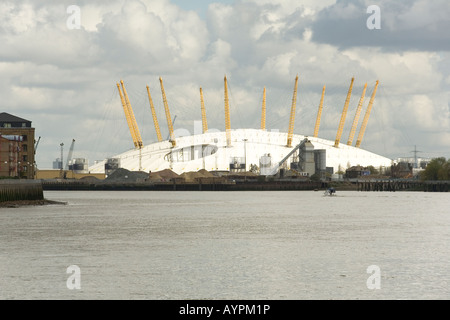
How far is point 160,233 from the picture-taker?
202 ft

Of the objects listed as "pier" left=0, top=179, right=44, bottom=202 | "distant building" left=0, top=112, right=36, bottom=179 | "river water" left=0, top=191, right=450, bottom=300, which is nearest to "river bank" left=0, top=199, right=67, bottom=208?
"pier" left=0, top=179, right=44, bottom=202

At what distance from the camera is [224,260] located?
144 feet

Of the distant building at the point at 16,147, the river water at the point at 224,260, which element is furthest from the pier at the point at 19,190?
the distant building at the point at 16,147

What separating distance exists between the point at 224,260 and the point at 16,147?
385 ft

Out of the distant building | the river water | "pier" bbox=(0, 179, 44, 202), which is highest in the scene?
the distant building

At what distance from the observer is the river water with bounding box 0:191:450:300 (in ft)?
111

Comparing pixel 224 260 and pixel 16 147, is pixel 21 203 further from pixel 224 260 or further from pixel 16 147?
pixel 224 260

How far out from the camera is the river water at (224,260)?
34.0m

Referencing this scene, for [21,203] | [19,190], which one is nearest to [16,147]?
[19,190]

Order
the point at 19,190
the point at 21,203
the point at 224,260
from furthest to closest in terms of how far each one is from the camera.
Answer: the point at 19,190
the point at 21,203
the point at 224,260

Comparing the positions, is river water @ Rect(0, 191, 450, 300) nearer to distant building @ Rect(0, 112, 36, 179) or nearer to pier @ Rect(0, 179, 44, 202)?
pier @ Rect(0, 179, 44, 202)

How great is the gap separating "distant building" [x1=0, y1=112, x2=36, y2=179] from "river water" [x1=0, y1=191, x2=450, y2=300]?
2851 inches
